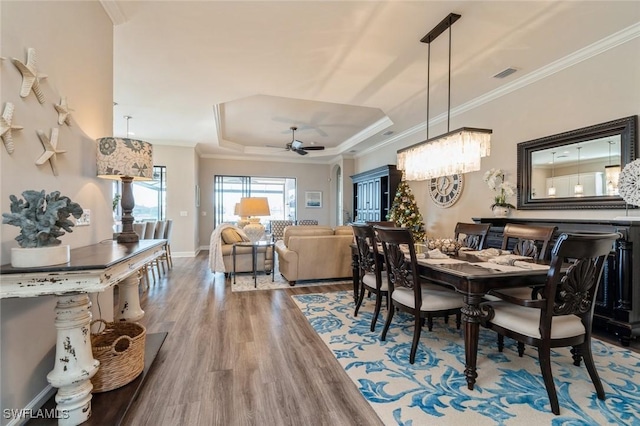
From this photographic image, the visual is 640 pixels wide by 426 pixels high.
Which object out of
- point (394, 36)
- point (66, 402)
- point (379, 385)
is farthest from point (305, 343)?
point (394, 36)

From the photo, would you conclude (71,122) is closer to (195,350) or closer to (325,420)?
(195,350)

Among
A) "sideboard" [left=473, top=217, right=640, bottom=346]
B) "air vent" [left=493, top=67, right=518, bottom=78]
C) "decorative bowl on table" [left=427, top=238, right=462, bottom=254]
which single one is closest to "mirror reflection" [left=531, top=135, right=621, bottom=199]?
"sideboard" [left=473, top=217, right=640, bottom=346]

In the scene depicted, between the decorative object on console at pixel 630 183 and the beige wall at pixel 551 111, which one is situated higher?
the beige wall at pixel 551 111

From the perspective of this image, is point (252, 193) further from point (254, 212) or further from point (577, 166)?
point (577, 166)

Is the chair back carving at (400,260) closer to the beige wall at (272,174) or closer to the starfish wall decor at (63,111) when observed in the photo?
the starfish wall decor at (63,111)

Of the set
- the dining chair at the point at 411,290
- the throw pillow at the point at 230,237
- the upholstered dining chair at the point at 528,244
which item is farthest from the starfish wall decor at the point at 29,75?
the throw pillow at the point at 230,237

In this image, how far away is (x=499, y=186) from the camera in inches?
164

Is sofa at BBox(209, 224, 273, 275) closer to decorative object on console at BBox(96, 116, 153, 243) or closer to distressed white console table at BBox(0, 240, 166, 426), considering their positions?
decorative object on console at BBox(96, 116, 153, 243)

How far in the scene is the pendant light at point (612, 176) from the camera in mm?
2939

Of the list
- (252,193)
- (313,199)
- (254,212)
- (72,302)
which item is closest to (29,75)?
(72,302)

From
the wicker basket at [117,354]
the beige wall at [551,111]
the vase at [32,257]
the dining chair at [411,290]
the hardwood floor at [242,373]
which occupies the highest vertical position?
the beige wall at [551,111]

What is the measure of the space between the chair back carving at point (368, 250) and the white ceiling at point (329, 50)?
1930mm

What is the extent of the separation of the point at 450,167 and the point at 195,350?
287 cm

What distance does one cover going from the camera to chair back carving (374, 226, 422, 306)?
2.25 metres
